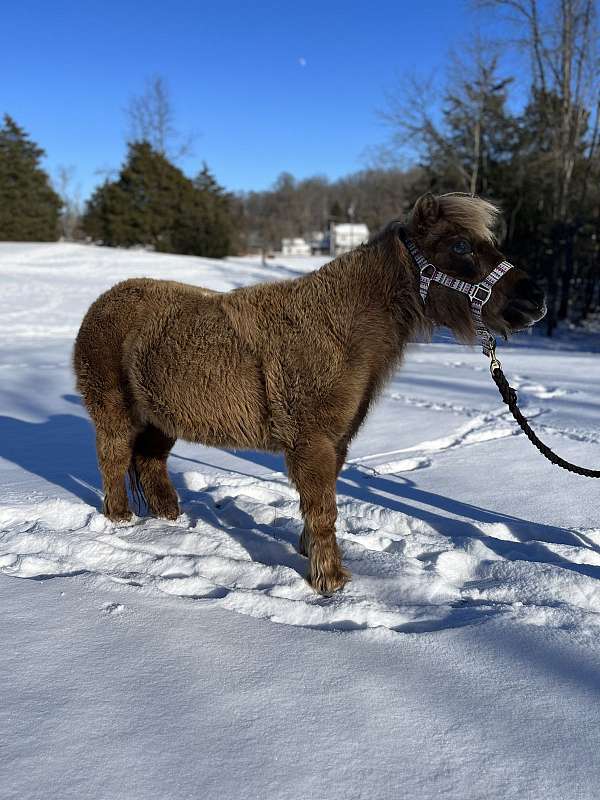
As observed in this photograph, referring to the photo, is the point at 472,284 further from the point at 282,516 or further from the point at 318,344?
the point at 282,516

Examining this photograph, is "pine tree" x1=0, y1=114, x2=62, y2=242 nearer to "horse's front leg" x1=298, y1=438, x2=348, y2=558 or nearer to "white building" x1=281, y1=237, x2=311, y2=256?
"horse's front leg" x1=298, y1=438, x2=348, y2=558

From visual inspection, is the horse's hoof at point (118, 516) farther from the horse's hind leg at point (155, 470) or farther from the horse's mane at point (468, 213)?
the horse's mane at point (468, 213)

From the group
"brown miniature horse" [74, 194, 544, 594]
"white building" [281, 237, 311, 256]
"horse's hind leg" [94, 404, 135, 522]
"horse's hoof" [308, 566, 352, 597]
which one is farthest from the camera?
"white building" [281, 237, 311, 256]

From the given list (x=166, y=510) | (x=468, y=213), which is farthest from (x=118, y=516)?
(x=468, y=213)

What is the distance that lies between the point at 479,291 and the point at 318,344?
0.79 m

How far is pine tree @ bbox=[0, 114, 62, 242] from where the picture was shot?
35375 millimetres

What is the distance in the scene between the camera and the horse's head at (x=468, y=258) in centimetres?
258

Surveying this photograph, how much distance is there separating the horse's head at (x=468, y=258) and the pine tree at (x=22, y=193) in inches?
1524

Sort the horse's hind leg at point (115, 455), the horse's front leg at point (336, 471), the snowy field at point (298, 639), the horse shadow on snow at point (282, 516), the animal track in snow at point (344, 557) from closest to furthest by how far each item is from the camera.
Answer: the snowy field at point (298, 639) → the animal track in snow at point (344, 557) → the horse's front leg at point (336, 471) → the horse shadow on snow at point (282, 516) → the horse's hind leg at point (115, 455)

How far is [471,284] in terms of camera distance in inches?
103

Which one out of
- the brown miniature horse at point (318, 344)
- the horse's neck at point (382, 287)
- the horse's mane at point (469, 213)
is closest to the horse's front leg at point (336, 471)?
the brown miniature horse at point (318, 344)

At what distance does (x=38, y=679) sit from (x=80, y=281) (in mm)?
20359

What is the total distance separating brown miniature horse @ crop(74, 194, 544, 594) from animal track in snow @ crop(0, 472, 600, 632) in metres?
0.27

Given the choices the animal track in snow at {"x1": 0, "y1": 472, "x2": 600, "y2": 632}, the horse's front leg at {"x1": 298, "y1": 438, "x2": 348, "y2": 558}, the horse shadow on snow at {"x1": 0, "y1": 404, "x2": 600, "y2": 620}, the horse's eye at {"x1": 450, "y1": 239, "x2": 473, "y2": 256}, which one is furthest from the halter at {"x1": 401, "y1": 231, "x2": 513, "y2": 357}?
the horse shadow on snow at {"x1": 0, "y1": 404, "x2": 600, "y2": 620}
